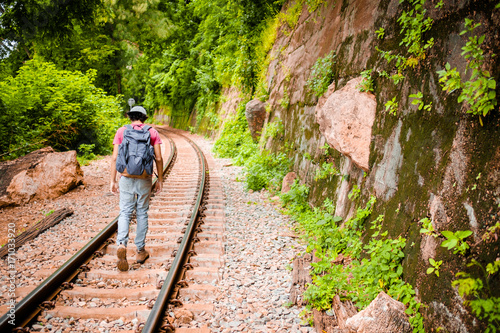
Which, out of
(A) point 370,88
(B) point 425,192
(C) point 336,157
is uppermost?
(A) point 370,88

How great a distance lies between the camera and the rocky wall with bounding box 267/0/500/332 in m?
2.19

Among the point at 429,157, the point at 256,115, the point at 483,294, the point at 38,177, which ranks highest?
the point at 256,115

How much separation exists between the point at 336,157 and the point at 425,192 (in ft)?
8.34

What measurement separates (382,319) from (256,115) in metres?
9.57

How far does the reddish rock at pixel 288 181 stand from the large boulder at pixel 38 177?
5.45 metres

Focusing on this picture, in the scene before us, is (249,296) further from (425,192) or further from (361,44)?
(361,44)

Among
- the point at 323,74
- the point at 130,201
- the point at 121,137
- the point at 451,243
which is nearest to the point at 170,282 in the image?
the point at 130,201

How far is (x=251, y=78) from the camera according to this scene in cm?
1393

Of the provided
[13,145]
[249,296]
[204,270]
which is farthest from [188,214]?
[13,145]

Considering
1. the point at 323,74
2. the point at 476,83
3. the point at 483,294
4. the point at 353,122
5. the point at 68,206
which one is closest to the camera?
the point at 483,294

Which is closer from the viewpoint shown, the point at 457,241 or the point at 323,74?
the point at 457,241

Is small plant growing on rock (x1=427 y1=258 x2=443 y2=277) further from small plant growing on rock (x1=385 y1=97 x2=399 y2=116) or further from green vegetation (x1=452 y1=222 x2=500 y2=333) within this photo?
small plant growing on rock (x1=385 y1=97 x2=399 y2=116)

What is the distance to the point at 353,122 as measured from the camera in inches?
170

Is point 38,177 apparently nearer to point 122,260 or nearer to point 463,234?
point 122,260
